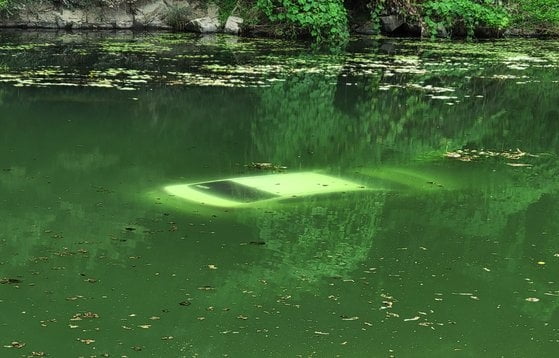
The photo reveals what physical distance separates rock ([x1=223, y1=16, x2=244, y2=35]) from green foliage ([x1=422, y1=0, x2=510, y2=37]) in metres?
3.85

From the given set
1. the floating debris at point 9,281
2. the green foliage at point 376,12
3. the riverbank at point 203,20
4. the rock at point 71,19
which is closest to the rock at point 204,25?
the riverbank at point 203,20

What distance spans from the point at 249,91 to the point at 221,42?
562cm

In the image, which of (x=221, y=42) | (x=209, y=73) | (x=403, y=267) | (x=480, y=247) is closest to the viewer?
(x=403, y=267)

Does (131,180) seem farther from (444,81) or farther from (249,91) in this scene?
(444,81)

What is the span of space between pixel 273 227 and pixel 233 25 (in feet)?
40.2

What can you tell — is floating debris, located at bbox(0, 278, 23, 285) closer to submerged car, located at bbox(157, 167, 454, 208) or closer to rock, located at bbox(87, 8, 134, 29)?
submerged car, located at bbox(157, 167, 454, 208)

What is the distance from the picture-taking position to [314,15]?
48.4 feet

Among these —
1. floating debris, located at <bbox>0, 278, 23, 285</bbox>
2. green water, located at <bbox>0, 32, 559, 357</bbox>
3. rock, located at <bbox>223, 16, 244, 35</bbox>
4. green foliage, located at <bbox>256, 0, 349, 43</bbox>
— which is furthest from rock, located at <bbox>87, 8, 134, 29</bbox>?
floating debris, located at <bbox>0, 278, 23, 285</bbox>

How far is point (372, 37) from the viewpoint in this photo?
15.8 meters

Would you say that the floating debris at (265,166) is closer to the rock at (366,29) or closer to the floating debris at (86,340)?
the floating debris at (86,340)

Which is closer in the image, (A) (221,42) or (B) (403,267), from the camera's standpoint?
(B) (403,267)

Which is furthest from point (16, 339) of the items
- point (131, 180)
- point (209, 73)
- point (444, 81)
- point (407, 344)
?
point (444, 81)

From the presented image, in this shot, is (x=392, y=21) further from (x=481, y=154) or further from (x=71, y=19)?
(x=481, y=154)

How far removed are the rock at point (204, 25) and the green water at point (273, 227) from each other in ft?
24.0
